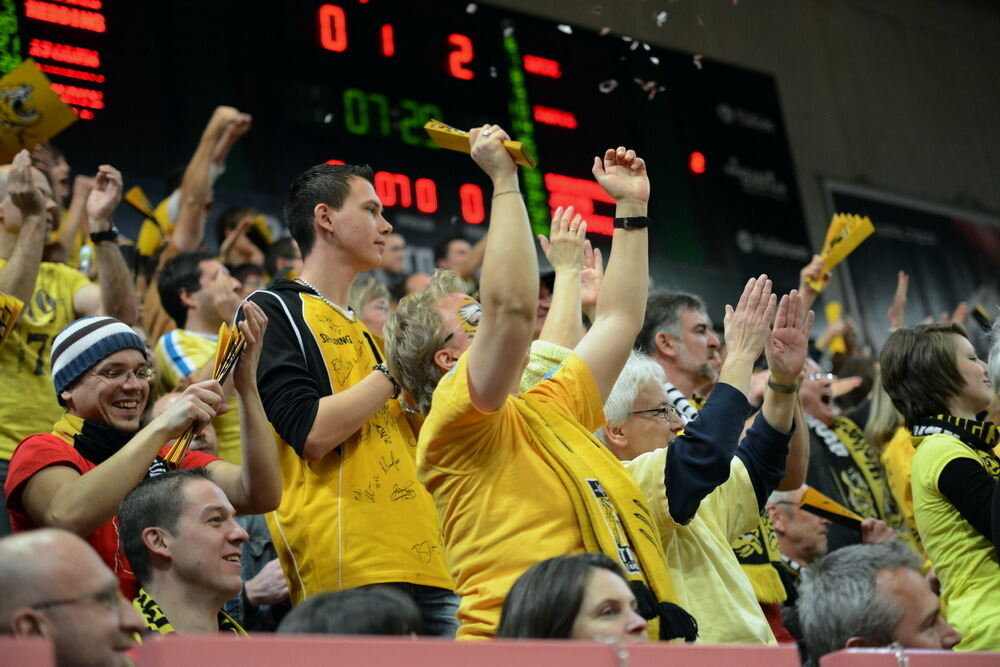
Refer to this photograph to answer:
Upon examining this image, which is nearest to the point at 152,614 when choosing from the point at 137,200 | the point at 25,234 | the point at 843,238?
the point at 25,234

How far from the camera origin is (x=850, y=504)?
5.36 meters

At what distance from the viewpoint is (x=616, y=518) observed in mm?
2875

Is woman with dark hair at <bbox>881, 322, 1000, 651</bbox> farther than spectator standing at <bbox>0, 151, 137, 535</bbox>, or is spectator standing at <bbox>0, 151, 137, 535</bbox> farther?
spectator standing at <bbox>0, 151, 137, 535</bbox>

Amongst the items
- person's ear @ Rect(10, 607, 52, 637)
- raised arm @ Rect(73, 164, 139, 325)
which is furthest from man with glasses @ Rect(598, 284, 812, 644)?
raised arm @ Rect(73, 164, 139, 325)

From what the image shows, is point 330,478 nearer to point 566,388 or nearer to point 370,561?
point 370,561

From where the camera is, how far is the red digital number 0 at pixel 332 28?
292 inches

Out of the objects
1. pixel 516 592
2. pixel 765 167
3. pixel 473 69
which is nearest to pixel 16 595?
pixel 516 592

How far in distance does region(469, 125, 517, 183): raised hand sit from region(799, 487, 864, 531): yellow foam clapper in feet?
7.13

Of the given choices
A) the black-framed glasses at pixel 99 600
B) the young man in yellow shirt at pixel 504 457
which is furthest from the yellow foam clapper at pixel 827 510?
the black-framed glasses at pixel 99 600

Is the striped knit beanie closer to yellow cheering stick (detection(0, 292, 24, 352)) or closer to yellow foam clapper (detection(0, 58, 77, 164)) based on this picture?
yellow cheering stick (detection(0, 292, 24, 352))

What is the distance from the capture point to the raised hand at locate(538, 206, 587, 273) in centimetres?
367

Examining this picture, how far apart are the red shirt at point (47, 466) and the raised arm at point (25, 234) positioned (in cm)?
98

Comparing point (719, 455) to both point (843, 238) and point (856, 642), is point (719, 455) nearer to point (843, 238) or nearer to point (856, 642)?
point (856, 642)

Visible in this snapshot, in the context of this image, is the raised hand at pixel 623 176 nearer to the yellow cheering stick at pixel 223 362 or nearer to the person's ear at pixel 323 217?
the person's ear at pixel 323 217
